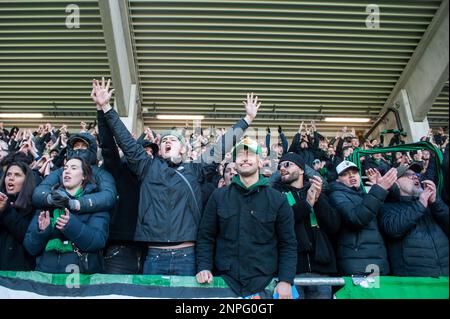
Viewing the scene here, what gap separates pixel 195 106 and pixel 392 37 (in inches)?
242

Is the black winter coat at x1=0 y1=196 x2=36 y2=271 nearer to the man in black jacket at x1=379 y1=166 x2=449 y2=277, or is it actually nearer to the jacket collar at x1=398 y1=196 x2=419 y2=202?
the man in black jacket at x1=379 y1=166 x2=449 y2=277

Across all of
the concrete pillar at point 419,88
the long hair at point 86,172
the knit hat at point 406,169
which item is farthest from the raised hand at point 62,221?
the concrete pillar at point 419,88

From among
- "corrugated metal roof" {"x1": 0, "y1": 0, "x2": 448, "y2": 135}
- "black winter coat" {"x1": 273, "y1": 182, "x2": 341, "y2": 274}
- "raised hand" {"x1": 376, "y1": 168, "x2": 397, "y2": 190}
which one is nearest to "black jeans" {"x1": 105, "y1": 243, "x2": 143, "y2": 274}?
"black winter coat" {"x1": 273, "y1": 182, "x2": 341, "y2": 274}

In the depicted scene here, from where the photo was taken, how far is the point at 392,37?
11141 millimetres

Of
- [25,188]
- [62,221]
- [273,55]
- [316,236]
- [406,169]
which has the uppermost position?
[273,55]

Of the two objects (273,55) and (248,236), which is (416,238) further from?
(273,55)

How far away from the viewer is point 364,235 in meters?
3.36

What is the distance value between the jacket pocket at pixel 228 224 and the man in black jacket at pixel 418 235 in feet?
4.74

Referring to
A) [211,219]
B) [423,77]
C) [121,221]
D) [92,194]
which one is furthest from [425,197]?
[423,77]

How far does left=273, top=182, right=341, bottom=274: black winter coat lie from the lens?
3.23m

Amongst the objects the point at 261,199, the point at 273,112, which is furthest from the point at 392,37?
the point at 261,199

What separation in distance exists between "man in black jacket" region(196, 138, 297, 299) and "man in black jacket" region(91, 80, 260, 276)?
0.27 meters

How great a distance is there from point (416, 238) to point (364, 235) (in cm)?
44
